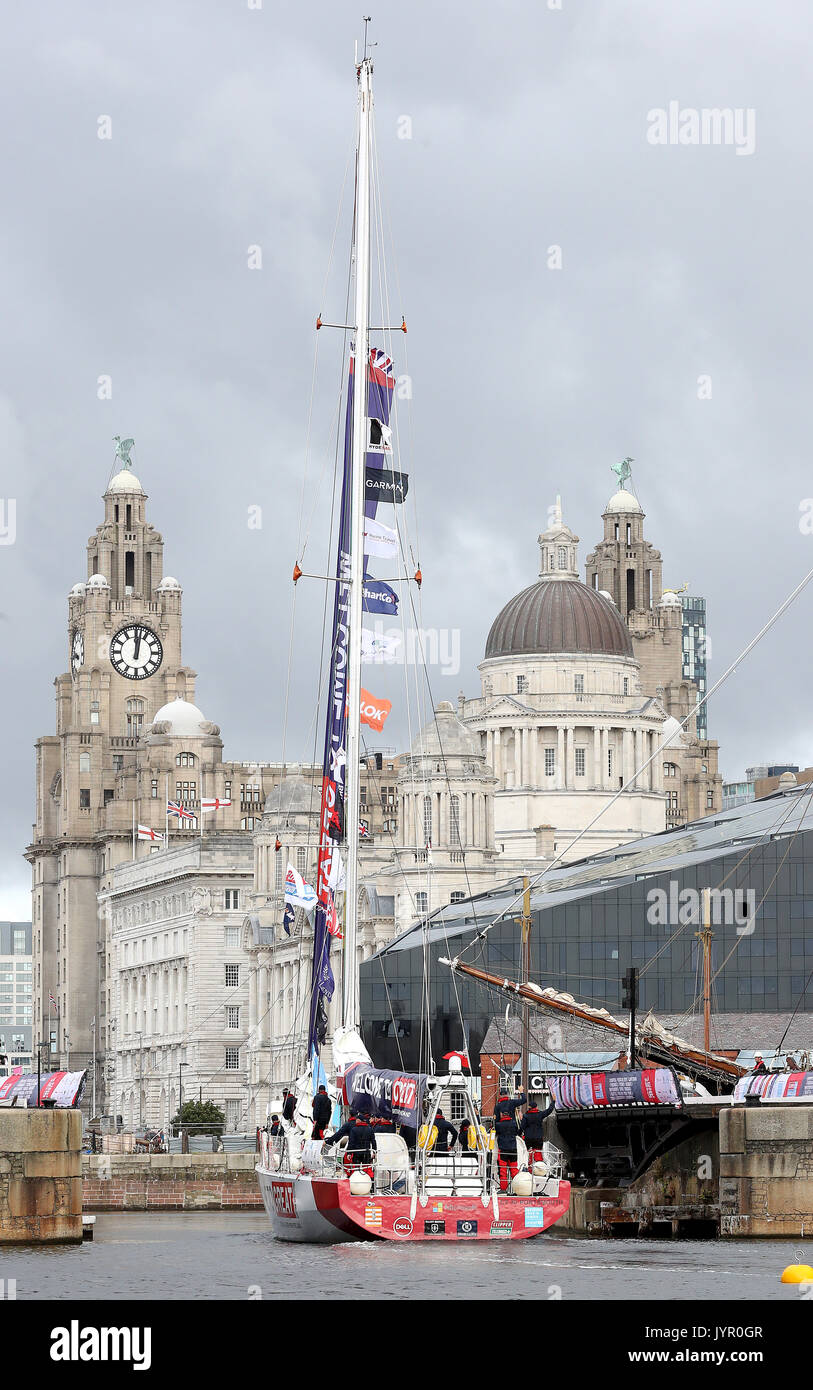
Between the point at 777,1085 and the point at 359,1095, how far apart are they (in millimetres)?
12945

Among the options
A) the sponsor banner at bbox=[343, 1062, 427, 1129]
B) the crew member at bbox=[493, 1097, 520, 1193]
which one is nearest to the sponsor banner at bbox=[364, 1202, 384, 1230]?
the sponsor banner at bbox=[343, 1062, 427, 1129]

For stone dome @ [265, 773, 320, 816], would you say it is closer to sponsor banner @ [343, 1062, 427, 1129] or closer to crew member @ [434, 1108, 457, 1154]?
sponsor banner @ [343, 1062, 427, 1129]

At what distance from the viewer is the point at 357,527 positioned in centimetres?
7262

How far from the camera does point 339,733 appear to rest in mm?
73125

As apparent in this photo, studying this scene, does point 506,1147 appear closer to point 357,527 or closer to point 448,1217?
point 448,1217

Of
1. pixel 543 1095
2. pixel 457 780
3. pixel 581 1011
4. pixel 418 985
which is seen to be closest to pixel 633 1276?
pixel 581 1011

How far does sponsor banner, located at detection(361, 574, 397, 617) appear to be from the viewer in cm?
7269

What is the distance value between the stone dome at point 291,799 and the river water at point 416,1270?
120 m

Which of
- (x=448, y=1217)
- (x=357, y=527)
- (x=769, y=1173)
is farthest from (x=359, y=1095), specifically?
(x=357, y=527)

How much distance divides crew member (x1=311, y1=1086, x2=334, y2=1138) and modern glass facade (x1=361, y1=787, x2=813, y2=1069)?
52711mm

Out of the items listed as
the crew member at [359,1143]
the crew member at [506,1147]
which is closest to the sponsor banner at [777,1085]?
the crew member at [506,1147]

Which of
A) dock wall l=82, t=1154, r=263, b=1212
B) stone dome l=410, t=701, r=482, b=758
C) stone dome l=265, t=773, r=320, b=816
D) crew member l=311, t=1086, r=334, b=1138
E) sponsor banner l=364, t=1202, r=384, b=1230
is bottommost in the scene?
dock wall l=82, t=1154, r=263, b=1212

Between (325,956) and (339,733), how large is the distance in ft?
19.7
